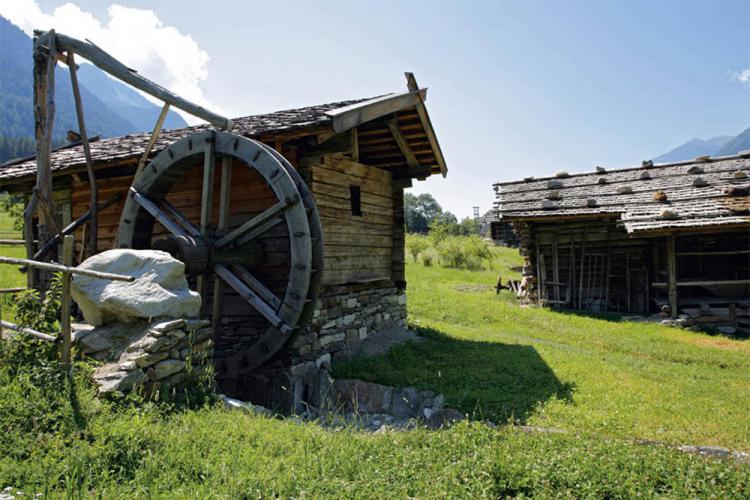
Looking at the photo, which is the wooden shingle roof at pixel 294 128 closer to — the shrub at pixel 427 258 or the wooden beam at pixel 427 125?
the wooden beam at pixel 427 125

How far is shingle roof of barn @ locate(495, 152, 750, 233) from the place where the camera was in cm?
1176

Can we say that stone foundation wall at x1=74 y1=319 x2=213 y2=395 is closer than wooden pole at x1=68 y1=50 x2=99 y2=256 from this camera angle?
Yes

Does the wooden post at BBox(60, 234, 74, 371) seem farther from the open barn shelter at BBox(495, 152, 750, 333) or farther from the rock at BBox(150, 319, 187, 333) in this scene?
the open barn shelter at BBox(495, 152, 750, 333)

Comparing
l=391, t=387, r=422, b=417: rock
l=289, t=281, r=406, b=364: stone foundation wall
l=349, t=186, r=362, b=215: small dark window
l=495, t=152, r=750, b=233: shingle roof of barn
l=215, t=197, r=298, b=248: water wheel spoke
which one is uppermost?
l=495, t=152, r=750, b=233: shingle roof of barn

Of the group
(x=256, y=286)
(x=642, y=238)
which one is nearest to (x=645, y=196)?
(x=642, y=238)

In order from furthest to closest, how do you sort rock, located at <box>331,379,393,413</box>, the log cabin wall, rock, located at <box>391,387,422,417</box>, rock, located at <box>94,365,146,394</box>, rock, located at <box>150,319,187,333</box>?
the log cabin wall
rock, located at <box>331,379,393,413</box>
rock, located at <box>391,387,422,417</box>
rock, located at <box>150,319,187,333</box>
rock, located at <box>94,365,146,394</box>

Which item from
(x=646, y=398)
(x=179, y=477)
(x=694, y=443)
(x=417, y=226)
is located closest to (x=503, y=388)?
(x=646, y=398)

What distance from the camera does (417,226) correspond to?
63.9 metres

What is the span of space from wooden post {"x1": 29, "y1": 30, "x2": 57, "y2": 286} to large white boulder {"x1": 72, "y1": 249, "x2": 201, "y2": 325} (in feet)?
9.78

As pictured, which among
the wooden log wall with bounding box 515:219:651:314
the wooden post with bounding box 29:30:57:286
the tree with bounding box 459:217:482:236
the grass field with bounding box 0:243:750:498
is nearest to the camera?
the grass field with bounding box 0:243:750:498

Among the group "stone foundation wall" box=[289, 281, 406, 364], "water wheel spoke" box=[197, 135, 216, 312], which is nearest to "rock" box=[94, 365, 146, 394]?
"stone foundation wall" box=[289, 281, 406, 364]

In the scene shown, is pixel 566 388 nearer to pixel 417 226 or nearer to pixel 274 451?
pixel 274 451

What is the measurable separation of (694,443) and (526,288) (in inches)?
423

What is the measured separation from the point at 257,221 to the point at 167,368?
Answer: 2.77 meters
